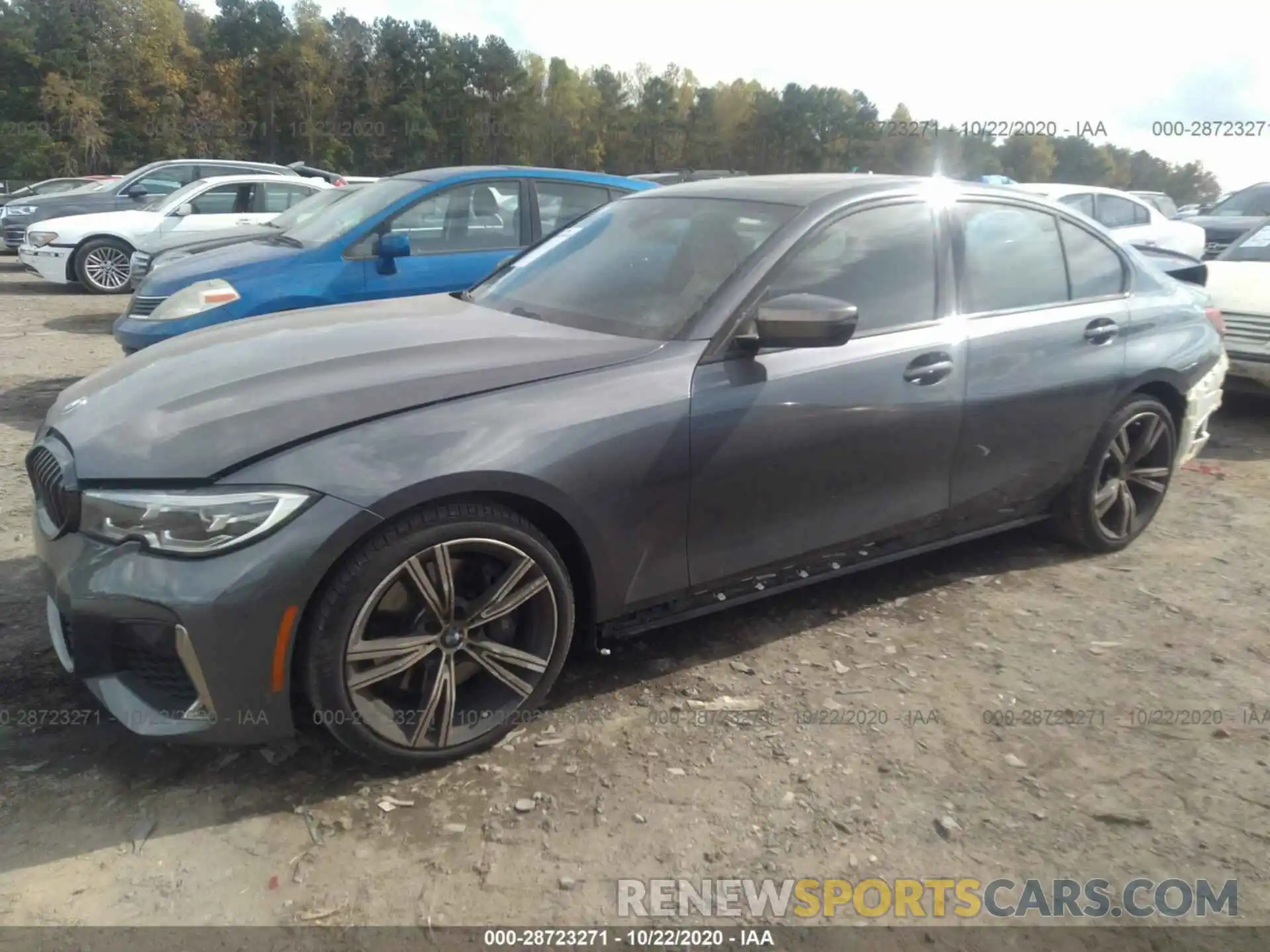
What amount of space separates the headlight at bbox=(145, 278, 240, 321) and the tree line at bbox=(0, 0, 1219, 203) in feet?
99.6

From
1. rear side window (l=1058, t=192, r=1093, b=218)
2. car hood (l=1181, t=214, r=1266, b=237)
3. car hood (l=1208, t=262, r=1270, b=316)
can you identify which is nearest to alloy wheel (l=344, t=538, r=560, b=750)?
car hood (l=1208, t=262, r=1270, b=316)

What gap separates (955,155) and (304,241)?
1217 inches

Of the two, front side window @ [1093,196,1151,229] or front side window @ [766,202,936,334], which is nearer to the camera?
front side window @ [766,202,936,334]

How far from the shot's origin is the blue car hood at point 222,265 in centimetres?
602

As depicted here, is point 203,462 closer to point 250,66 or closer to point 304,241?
point 304,241

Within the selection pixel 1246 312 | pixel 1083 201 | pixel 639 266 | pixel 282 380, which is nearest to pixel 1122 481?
pixel 639 266

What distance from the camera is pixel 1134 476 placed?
14.6 feet

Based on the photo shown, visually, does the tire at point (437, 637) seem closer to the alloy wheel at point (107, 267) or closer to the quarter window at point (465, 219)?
the quarter window at point (465, 219)

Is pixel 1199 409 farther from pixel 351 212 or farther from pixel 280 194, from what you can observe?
pixel 280 194

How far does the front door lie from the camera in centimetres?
309

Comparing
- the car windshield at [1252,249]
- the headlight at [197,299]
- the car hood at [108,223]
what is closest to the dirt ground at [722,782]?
the headlight at [197,299]

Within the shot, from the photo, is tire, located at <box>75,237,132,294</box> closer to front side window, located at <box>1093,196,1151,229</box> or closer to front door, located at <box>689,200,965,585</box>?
front door, located at <box>689,200,965,585</box>

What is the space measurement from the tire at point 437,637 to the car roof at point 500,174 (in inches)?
160

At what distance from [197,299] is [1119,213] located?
10.8 metres
